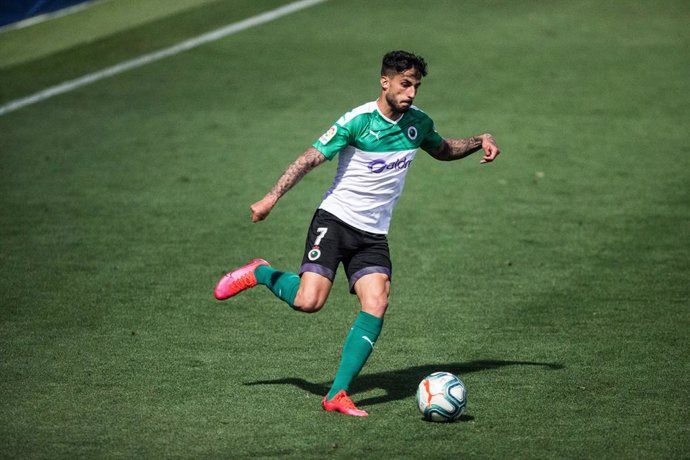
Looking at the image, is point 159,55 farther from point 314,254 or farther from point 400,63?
point 400,63

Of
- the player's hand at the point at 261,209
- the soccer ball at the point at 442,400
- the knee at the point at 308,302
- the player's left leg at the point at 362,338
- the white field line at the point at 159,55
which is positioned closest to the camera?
the soccer ball at the point at 442,400

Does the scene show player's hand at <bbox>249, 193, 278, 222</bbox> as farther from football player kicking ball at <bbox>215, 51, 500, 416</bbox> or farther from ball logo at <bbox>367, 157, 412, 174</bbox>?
ball logo at <bbox>367, 157, 412, 174</bbox>

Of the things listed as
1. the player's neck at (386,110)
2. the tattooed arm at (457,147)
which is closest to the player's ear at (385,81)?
the player's neck at (386,110)

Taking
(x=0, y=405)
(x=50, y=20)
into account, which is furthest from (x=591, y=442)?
(x=50, y=20)

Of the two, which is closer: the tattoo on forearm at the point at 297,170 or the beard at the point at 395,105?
the tattoo on forearm at the point at 297,170

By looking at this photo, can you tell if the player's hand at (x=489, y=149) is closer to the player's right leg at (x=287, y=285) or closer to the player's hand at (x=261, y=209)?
the player's right leg at (x=287, y=285)

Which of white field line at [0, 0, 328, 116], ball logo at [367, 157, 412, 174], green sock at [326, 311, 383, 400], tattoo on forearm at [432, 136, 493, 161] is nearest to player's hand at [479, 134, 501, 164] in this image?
tattoo on forearm at [432, 136, 493, 161]

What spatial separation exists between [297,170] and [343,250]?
2.32 feet

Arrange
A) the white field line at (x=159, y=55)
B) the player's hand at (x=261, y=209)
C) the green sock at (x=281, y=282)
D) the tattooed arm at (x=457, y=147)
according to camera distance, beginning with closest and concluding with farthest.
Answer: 1. the player's hand at (x=261, y=209)
2. the green sock at (x=281, y=282)
3. the tattooed arm at (x=457, y=147)
4. the white field line at (x=159, y=55)

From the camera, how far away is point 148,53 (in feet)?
64.9

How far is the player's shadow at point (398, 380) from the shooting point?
315 inches

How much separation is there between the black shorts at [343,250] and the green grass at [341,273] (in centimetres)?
90

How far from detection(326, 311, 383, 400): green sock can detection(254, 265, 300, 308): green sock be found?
59 cm

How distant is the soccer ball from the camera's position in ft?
23.7
